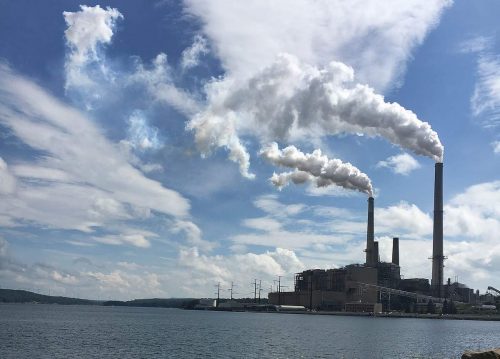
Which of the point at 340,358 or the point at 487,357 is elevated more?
the point at 487,357

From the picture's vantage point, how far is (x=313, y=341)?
109562mm

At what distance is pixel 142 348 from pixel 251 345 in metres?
19.0

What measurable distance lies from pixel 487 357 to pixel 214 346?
2388 inches

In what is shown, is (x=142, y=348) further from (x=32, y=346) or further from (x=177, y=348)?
(x=32, y=346)

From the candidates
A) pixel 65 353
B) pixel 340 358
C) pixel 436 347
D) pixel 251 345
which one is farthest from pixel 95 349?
pixel 436 347

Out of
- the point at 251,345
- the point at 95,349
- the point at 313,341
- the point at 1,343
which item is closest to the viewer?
the point at 95,349

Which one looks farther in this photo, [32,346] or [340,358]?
[32,346]

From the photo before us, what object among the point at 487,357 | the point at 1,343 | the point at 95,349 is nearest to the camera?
the point at 487,357

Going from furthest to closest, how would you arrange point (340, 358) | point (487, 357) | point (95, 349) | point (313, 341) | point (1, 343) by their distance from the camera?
point (313, 341), point (1, 343), point (95, 349), point (340, 358), point (487, 357)

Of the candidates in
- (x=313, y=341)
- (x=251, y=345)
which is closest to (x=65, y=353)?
(x=251, y=345)

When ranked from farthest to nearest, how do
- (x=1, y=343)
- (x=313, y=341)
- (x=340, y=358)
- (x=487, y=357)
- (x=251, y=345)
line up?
(x=313, y=341), (x=251, y=345), (x=1, y=343), (x=340, y=358), (x=487, y=357)

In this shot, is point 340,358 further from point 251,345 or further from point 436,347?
point 436,347

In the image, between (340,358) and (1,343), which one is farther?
(1,343)

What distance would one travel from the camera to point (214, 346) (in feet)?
319
